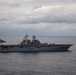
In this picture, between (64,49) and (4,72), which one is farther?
(64,49)

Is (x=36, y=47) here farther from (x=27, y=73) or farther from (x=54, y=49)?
(x=27, y=73)

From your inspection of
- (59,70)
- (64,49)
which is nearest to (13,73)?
(59,70)

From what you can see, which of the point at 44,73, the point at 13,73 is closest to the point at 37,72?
the point at 44,73

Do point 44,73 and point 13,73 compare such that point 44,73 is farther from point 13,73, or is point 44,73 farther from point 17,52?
point 17,52

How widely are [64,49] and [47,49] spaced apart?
841cm

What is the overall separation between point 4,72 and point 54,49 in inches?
2315

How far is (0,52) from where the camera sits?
374ft

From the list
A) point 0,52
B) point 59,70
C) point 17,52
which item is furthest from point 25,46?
point 59,70

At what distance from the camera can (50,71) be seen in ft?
202

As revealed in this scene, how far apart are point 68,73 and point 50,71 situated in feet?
16.7

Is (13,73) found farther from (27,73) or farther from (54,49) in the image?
(54,49)

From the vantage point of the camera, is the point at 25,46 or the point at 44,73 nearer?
the point at 44,73

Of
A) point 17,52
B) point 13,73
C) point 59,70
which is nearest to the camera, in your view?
point 13,73

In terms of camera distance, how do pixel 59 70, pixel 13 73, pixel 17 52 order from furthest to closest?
pixel 17 52
pixel 59 70
pixel 13 73
